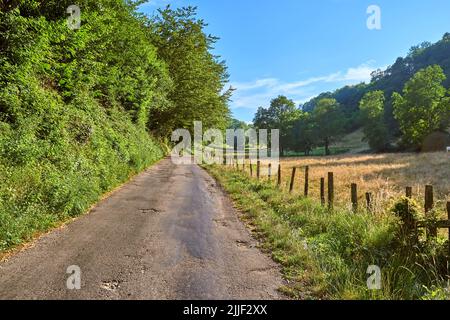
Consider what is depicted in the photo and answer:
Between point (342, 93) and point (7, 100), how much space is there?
19735 cm

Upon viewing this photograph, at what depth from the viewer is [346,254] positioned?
21.6ft

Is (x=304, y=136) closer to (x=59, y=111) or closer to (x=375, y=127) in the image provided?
(x=375, y=127)

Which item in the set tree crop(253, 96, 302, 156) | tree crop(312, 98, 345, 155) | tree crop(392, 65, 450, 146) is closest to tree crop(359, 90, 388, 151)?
tree crop(312, 98, 345, 155)

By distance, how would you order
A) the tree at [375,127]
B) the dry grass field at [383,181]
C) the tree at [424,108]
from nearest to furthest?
the dry grass field at [383,181] < the tree at [424,108] < the tree at [375,127]

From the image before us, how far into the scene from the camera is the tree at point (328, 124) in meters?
91.1

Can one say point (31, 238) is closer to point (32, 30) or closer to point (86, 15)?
point (32, 30)

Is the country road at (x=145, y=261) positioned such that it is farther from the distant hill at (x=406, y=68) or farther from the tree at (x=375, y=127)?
the distant hill at (x=406, y=68)

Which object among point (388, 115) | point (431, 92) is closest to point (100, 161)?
point (431, 92)

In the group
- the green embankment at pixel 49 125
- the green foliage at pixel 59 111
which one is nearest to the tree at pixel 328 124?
the green foliage at pixel 59 111

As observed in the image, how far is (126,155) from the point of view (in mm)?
17203

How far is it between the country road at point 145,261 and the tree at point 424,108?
215 ft

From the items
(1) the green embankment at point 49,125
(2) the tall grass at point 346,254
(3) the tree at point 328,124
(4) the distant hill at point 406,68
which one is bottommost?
(2) the tall grass at point 346,254

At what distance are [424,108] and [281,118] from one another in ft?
122

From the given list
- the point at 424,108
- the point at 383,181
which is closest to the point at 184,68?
the point at 383,181
